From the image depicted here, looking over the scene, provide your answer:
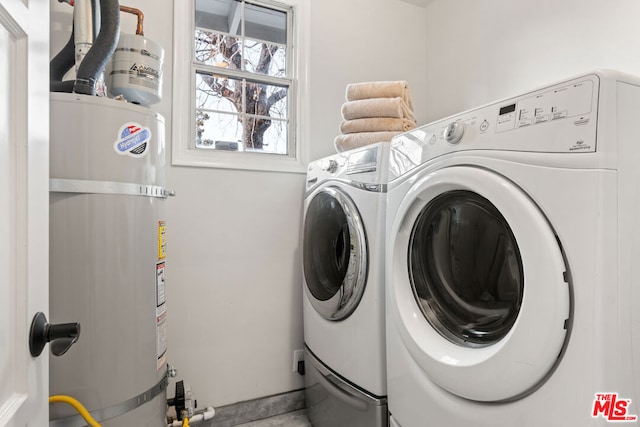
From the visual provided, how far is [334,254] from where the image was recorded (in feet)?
5.01

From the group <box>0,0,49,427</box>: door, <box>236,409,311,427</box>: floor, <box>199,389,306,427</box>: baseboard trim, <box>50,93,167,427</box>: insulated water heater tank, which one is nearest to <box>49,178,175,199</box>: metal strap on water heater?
<box>50,93,167,427</box>: insulated water heater tank

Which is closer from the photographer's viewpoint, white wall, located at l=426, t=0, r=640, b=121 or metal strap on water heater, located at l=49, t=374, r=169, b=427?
metal strap on water heater, located at l=49, t=374, r=169, b=427

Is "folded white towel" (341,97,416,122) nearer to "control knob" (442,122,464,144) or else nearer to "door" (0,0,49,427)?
"control knob" (442,122,464,144)

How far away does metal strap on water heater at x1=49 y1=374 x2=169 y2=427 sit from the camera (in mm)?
952

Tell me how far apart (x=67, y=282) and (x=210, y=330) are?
86 cm

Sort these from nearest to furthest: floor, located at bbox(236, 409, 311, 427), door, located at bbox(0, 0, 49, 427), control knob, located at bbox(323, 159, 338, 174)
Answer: door, located at bbox(0, 0, 49, 427)
control knob, located at bbox(323, 159, 338, 174)
floor, located at bbox(236, 409, 311, 427)

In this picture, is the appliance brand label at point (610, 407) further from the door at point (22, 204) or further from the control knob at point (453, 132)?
the door at point (22, 204)

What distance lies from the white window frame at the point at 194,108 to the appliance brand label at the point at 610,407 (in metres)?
1.54

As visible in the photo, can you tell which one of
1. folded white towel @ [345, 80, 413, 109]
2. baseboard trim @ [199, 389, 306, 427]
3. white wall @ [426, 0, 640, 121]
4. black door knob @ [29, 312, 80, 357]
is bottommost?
baseboard trim @ [199, 389, 306, 427]

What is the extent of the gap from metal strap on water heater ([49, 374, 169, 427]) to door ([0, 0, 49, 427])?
479 millimetres

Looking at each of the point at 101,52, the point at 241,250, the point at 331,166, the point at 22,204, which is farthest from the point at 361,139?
the point at 22,204

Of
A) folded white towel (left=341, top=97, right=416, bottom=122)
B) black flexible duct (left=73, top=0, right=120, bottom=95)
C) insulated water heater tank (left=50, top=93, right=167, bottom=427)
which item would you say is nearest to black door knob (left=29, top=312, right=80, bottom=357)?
insulated water heater tank (left=50, top=93, right=167, bottom=427)

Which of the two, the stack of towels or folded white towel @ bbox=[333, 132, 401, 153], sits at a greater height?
the stack of towels

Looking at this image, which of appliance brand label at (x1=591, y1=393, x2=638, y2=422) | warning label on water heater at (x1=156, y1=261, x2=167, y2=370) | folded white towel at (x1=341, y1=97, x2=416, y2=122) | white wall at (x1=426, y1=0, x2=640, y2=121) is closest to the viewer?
appliance brand label at (x1=591, y1=393, x2=638, y2=422)
